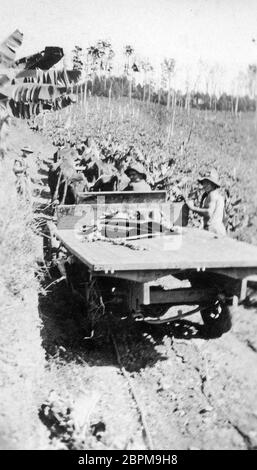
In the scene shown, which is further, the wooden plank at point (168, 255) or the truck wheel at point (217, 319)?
the truck wheel at point (217, 319)

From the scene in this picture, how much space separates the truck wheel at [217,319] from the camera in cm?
509

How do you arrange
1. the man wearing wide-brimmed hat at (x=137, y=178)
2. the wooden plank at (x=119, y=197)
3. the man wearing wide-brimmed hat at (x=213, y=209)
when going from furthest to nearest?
1. the man wearing wide-brimmed hat at (x=137, y=178)
2. the wooden plank at (x=119, y=197)
3. the man wearing wide-brimmed hat at (x=213, y=209)

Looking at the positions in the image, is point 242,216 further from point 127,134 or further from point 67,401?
point 127,134

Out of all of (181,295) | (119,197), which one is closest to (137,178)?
(119,197)

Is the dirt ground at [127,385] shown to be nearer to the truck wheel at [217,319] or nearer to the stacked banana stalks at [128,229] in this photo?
the truck wheel at [217,319]

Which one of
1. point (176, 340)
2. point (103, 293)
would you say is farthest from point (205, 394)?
point (103, 293)

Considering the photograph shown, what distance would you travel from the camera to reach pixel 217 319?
528 cm

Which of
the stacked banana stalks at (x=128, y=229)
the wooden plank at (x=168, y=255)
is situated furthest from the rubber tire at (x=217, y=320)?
the stacked banana stalks at (x=128, y=229)

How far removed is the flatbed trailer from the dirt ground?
0.39 m

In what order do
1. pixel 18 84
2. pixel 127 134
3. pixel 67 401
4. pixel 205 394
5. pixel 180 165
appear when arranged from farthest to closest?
pixel 127 134 < pixel 180 165 < pixel 18 84 < pixel 205 394 < pixel 67 401

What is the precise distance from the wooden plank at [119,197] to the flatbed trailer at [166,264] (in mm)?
429

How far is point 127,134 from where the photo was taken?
34375 millimetres

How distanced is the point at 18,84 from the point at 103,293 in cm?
449
